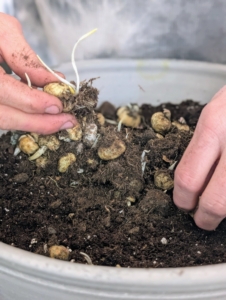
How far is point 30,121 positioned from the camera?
536 mm

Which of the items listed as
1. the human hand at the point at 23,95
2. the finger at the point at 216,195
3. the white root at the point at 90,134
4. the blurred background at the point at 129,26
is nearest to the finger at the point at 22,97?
the human hand at the point at 23,95

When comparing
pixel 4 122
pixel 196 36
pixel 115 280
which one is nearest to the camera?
pixel 115 280

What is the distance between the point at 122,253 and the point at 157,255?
53 millimetres

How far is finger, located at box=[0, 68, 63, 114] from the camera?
0.50 meters

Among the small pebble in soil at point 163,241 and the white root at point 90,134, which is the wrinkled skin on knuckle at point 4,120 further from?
the small pebble in soil at point 163,241

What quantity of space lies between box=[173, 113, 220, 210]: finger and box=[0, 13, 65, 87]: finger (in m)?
0.25

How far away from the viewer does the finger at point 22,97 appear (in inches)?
19.9

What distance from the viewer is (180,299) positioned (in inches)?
16.9

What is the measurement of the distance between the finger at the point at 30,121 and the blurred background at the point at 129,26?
459 millimetres

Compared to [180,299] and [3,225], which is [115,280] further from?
[3,225]

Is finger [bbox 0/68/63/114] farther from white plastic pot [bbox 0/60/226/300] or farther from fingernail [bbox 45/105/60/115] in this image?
white plastic pot [bbox 0/60/226/300]

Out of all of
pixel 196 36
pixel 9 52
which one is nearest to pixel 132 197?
pixel 9 52

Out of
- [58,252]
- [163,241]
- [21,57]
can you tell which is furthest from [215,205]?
[21,57]

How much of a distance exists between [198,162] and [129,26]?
563 millimetres
